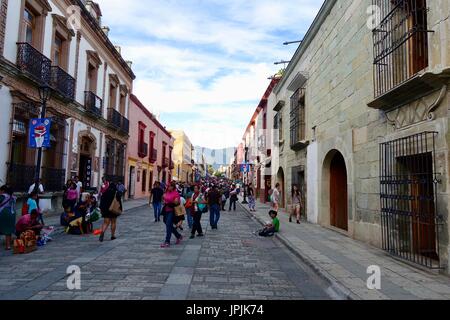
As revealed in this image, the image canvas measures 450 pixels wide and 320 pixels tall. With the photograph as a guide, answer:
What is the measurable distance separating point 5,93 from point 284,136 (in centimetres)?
1243

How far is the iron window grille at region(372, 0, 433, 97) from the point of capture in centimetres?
682

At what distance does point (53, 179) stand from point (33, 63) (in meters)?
4.51

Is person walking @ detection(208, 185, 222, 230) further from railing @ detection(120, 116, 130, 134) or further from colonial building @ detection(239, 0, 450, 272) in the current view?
railing @ detection(120, 116, 130, 134)

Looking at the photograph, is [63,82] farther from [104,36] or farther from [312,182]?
[312,182]

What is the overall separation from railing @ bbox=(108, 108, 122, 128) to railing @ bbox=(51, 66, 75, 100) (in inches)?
227

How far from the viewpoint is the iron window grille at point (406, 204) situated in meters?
6.68

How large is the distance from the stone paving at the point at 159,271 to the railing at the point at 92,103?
31.3 feet

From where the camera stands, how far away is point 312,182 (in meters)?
13.0

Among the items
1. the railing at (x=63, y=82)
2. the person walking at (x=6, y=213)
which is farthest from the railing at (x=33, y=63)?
the person walking at (x=6, y=213)

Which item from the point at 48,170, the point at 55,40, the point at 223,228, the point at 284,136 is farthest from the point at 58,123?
the point at 284,136

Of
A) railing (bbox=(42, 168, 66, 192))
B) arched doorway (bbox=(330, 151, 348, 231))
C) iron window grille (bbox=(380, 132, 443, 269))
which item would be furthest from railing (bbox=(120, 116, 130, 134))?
iron window grille (bbox=(380, 132, 443, 269))

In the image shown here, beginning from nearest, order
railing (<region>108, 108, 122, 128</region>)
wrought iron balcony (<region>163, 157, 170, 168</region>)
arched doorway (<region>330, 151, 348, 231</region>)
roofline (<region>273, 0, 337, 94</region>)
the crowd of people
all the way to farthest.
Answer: the crowd of people → roofline (<region>273, 0, 337, 94</region>) → arched doorway (<region>330, 151, 348, 231</region>) → railing (<region>108, 108, 122, 128</region>) → wrought iron balcony (<region>163, 157, 170, 168</region>)

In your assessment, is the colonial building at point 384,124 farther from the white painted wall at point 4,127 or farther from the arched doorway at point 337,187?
the white painted wall at point 4,127
